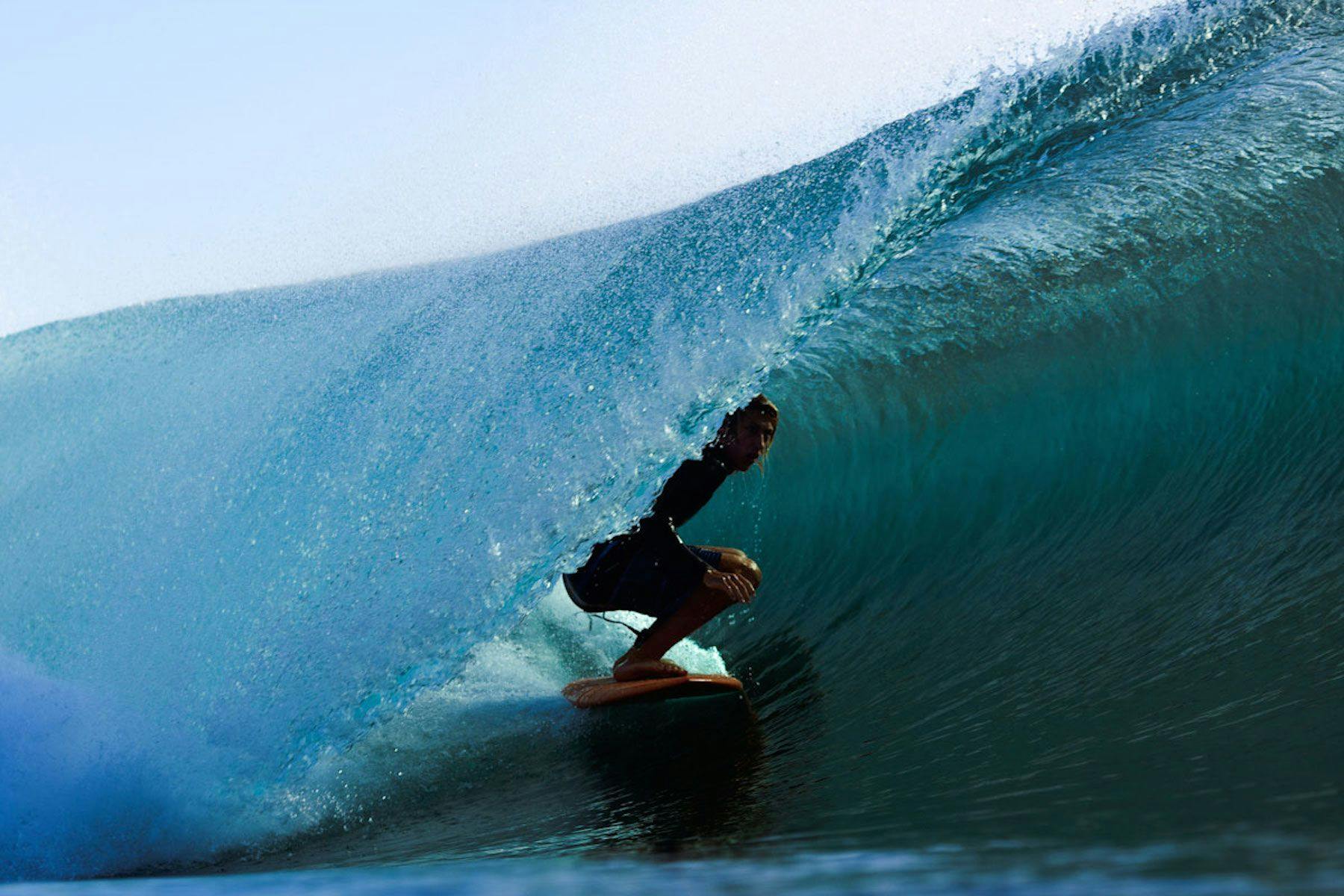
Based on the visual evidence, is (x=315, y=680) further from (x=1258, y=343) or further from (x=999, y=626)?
(x=1258, y=343)

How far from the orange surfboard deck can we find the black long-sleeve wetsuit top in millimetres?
277

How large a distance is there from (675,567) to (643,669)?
1.06ft

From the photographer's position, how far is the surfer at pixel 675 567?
2.94 metres

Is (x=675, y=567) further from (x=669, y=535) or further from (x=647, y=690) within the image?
(x=647, y=690)

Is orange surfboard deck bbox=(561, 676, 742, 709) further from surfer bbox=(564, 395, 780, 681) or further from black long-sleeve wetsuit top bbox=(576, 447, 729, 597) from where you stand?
black long-sleeve wetsuit top bbox=(576, 447, 729, 597)

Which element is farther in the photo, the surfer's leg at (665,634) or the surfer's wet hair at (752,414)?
the surfer's leg at (665,634)

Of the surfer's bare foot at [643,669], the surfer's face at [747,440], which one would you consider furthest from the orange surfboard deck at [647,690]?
the surfer's face at [747,440]

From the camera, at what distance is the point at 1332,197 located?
14.7ft

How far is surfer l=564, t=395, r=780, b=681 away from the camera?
294 cm

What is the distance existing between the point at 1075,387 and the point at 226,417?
339cm

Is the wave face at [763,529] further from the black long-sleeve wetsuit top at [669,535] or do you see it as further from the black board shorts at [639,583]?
the black board shorts at [639,583]

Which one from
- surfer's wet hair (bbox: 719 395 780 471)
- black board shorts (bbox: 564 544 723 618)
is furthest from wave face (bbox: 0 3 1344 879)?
black board shorts (bbox: 564 544 723 618)

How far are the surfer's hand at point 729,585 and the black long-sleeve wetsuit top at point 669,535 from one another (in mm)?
32

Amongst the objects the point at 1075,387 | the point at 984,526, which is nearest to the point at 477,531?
the point at 984,526
